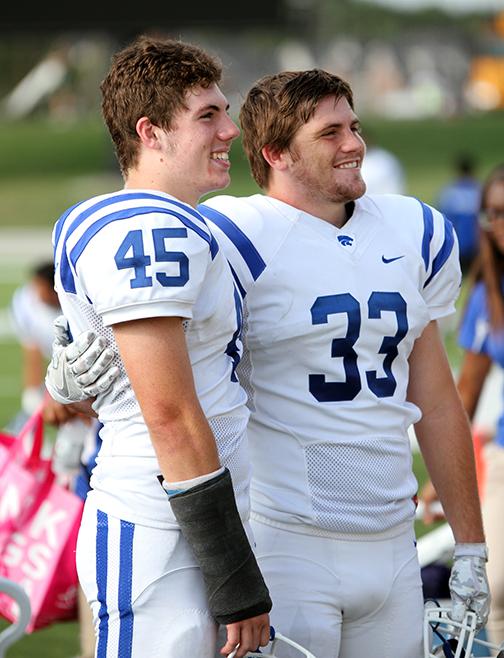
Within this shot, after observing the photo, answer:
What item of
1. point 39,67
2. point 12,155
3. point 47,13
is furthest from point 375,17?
point 47,13

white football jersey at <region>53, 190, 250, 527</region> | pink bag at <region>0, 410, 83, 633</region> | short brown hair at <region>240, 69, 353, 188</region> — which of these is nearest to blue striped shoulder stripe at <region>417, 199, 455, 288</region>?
short brown hair at <region>240, 69, 353, 188</region>

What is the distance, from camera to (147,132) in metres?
2.72

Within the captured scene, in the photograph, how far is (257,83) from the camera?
3.24 metres

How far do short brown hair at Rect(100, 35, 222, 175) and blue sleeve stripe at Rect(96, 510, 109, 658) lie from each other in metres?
0.77

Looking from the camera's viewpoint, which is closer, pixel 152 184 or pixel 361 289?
pixel 152 184

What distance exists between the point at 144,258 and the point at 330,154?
2.63 ft

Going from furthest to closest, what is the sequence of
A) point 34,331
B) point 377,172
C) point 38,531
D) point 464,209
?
point 464,209 → point 377,172 → point 34,331 → point 38,531

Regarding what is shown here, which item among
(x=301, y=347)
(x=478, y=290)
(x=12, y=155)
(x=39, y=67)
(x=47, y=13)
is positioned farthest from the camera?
(x=39, y=67)

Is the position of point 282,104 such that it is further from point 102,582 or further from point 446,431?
point 102,582

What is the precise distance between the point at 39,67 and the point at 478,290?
49.3m

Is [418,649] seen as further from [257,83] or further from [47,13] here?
[47,13]

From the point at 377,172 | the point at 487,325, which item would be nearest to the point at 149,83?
the point at 487,325

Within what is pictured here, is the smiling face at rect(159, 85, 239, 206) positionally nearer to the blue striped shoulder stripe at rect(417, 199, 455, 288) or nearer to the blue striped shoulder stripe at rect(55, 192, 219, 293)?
the blue striped shoulder stripe at rect(55, 192, 219, 293)

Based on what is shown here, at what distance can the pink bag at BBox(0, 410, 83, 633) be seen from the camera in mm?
4270
